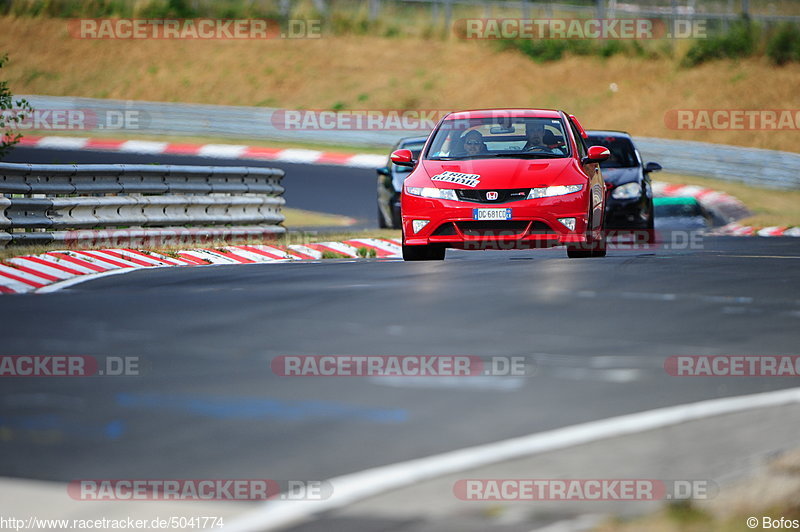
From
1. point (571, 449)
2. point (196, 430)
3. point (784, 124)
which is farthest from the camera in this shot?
point (784, 124)

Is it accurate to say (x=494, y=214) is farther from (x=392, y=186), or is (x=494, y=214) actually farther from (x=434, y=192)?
(x=392, y=186)

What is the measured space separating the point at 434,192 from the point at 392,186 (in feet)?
21.2

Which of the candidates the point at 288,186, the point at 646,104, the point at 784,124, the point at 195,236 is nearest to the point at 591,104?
the point at 646,104

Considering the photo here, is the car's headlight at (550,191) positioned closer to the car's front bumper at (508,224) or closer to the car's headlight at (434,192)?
the car's front bumper at (508,224)

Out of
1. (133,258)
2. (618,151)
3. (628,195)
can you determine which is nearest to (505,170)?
(133,258)

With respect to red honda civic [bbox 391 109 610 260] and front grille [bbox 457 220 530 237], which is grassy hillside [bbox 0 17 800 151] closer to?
red honda civic [bbox 391 109 610 260]

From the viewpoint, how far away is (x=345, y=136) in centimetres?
3681

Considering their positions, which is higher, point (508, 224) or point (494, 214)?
point (494, 214)

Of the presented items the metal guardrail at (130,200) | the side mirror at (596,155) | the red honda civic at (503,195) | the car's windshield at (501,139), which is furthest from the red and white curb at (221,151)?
the side mirror at (596,155)

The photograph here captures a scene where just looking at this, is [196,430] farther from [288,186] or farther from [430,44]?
[430,44]

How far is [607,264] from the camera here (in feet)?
45.2

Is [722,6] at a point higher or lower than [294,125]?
higher

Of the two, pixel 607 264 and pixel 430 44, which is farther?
pixel 430 44

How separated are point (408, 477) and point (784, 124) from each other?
116 feet
